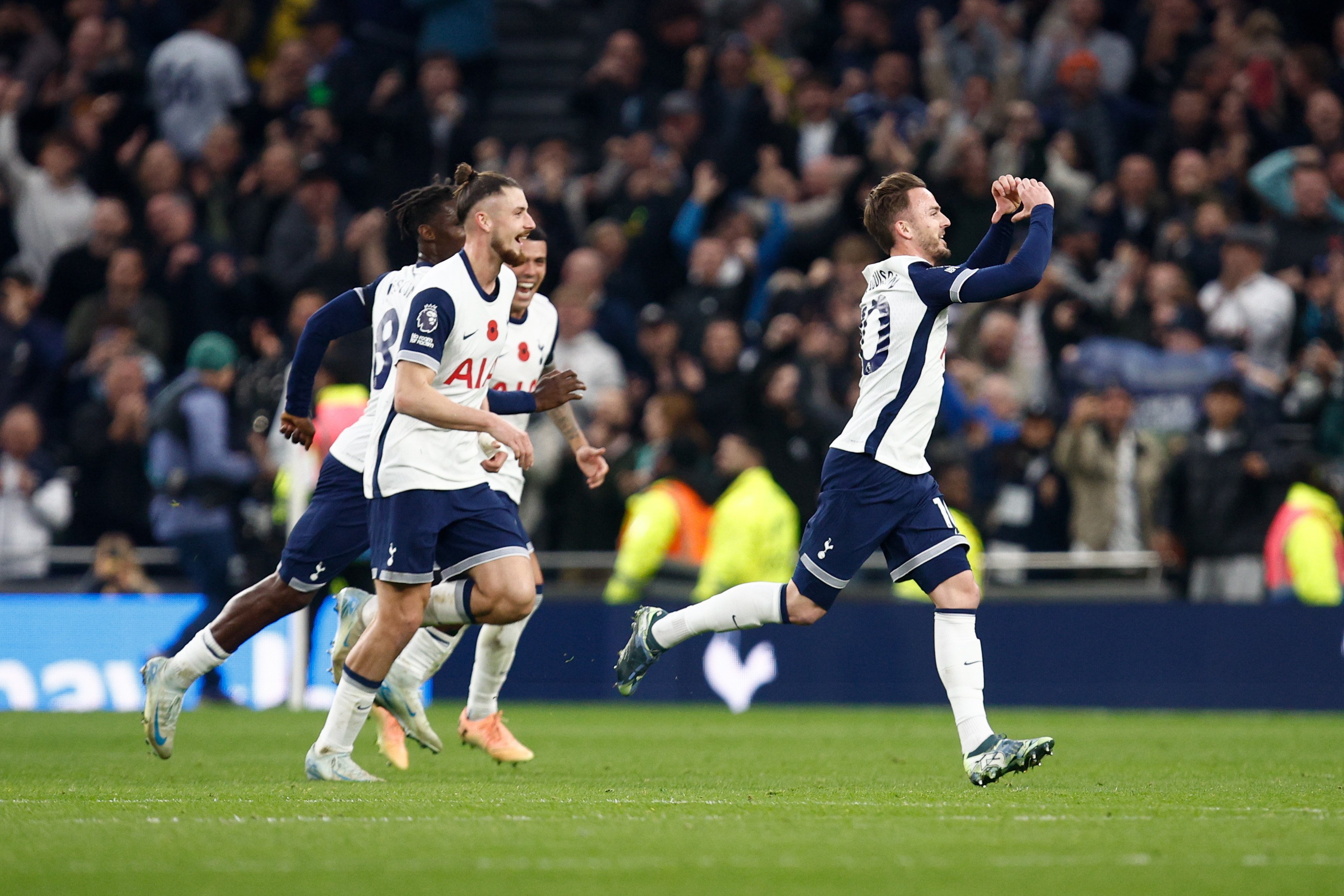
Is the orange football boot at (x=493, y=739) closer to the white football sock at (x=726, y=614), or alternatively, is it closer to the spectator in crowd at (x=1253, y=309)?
the white football sock at (x=726, y=614)

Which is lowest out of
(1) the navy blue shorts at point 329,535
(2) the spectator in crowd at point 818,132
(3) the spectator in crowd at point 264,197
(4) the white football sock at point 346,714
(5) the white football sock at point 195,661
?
(4) the white football sock at point 346,714

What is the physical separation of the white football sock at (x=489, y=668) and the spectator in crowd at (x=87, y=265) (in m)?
9.23

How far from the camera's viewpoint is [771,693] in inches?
576

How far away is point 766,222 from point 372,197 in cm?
388

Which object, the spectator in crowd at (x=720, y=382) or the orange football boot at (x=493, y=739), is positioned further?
the spectator in crowd at (x=720, y=382)

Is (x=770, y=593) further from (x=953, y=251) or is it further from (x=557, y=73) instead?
(x=557, y=73)

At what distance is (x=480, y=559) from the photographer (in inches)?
314

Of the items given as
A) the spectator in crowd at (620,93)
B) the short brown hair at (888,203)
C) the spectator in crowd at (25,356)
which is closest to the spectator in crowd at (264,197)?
the spectator in crowd at (25,356)

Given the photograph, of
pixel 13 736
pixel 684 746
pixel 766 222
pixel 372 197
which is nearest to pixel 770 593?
pixel 684 746

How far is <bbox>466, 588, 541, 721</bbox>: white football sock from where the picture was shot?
30.2 ft

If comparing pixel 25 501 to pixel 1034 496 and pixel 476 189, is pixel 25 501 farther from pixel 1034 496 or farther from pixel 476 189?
pixel 476 189

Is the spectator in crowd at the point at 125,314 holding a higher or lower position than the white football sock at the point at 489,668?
higher

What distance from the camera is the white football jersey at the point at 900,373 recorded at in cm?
780

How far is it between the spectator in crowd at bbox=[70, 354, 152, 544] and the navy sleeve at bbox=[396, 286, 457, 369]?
8.32 metres
